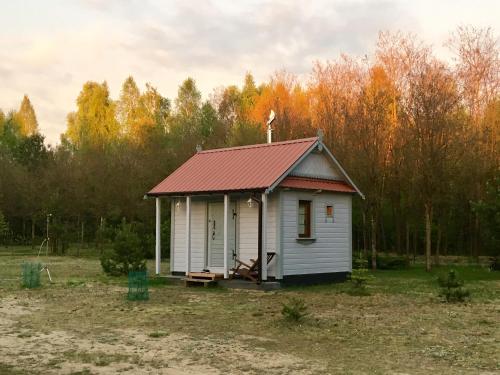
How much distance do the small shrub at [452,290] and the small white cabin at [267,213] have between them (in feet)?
15.8

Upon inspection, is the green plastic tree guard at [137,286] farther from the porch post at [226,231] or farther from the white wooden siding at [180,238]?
the white wooden siding at [180,238]

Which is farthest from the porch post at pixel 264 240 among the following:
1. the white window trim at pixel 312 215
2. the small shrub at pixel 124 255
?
the small shrub at pixel 124 255

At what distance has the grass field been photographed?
7922mm

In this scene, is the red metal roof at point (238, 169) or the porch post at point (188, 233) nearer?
the red metal roof at point (238, 169)

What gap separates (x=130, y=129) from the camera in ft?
156

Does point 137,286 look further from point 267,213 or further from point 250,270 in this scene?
point 267,213

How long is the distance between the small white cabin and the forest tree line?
5.77m

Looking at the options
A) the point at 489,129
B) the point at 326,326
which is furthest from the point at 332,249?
the point at 489,129

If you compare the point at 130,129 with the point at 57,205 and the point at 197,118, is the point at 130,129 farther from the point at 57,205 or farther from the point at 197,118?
the point at 57,205

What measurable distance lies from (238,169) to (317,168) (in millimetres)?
2497

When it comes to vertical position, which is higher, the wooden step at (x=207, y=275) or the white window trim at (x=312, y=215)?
the white window trim at (x=312, y=215)

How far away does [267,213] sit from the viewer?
18172 mm

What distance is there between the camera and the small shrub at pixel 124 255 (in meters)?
20.5

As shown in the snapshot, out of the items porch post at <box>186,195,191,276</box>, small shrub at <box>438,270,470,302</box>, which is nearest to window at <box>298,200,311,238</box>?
porch post at <box>186,195,191,276</box>
